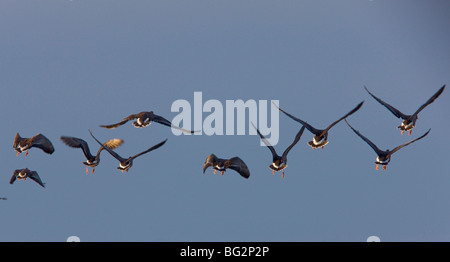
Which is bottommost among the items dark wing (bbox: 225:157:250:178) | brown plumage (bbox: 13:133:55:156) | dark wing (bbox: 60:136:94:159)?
dark wing (bbox: 225:157:250:178)

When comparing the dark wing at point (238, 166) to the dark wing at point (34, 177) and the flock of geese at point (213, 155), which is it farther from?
the dark wing at point (34, 177)

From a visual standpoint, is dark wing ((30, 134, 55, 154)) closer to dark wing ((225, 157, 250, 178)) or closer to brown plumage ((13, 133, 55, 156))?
brown plumage ((13, 133, 55, 156))

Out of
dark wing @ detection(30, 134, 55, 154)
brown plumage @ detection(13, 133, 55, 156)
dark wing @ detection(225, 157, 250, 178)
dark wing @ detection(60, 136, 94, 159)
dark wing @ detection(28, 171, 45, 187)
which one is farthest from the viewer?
dark wing @ detection(28, 171, 45, 187)

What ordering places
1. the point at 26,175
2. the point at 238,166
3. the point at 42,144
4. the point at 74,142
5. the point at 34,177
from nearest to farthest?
the point at 238,166 < the point at 42,144 < the point at 74,142 < the point at 34,177 < the point at 26,175

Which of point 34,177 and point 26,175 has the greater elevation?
point 26,175

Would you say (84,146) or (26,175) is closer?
(84,146)

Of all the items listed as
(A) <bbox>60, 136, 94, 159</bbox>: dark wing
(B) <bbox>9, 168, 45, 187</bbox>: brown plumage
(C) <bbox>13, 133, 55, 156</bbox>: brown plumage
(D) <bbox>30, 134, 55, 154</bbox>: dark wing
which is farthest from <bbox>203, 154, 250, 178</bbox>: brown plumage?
(B) <bbox>9, 168, 45, 187</bbox>: brown plumage

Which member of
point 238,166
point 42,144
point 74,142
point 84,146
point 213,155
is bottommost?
point 238,166

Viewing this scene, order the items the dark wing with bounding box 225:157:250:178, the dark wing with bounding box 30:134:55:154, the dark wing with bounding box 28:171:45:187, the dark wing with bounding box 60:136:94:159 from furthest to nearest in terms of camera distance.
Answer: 1. the dark wing with bounding box 28:171:45:187
2. the dark wing with bounding box 60:136:94:159
3. the dark wing with bounding box 30:134:55:154
4. the dark wing with bounding box 225:157:250:178

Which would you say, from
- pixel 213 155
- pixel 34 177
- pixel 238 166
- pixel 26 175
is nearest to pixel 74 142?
pixel 34 177

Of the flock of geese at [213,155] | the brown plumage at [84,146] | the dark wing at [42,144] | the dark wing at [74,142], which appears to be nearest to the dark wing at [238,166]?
the flock of geese at [213,155]

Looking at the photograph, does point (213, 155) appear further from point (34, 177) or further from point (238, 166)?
point (34, 177)
